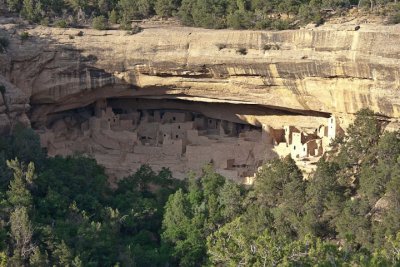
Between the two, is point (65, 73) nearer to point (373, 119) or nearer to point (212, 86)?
point (212, 86)

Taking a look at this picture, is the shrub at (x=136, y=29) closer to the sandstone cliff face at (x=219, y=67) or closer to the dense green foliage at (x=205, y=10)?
the sandstone cliff face at (x=219, y=67)

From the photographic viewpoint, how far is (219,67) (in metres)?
24.2

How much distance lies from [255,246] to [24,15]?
36.0 feet

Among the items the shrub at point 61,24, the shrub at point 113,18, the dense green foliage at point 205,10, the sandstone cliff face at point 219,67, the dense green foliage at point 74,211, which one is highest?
the dense green foliage at point 205,10

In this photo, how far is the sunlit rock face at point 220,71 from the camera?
2252 cm

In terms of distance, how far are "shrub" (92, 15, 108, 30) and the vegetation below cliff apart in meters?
3.36

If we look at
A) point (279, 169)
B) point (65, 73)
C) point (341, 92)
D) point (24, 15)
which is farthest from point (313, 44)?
point (24, 15)

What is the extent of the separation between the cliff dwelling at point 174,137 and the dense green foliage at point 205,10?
2.16 metres

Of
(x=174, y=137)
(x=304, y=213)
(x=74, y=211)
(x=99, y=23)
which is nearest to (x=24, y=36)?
(x=99, y=23)

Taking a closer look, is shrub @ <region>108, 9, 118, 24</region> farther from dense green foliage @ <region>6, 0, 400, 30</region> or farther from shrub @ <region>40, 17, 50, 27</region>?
shrub @ <region>40, 17, 50, 27</region>

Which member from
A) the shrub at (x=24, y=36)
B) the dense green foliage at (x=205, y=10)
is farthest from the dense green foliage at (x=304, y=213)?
the shrub at (x=24, y=36)

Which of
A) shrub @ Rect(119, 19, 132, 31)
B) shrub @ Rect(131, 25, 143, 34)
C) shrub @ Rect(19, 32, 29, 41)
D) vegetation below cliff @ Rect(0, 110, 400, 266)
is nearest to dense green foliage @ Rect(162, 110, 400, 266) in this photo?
vegetation below cliff @ Rect(0, 110, 400, 266)

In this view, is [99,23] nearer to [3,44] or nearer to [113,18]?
[113,18]

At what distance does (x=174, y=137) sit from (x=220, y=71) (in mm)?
2874
